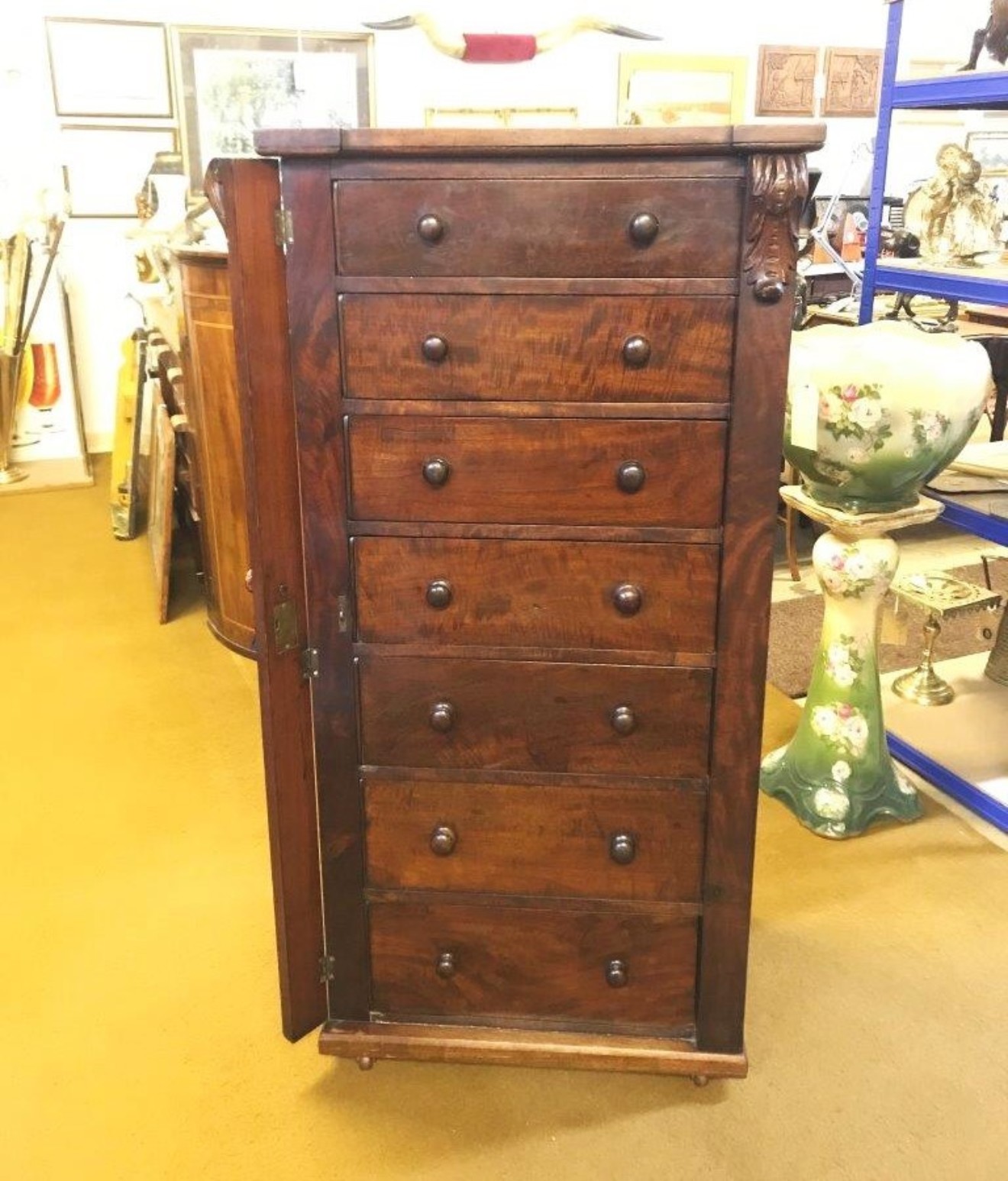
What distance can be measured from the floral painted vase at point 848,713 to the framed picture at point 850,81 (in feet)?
15.2

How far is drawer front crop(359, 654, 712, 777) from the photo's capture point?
1.53m

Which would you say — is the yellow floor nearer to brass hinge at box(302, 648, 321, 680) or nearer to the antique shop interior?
the antique shop interior

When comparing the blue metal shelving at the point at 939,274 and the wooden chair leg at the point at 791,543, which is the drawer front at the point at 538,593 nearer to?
the blue metal shelving at the point at 939,274

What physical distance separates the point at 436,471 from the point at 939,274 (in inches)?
57.7

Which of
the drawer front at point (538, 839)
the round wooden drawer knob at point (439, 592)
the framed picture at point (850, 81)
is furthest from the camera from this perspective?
the framed picture at point (850, 81)

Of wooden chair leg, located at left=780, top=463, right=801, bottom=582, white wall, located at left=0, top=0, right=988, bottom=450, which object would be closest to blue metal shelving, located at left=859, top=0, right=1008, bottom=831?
wooden chair leg, located at left=780, top=463, right=801, bottom=582

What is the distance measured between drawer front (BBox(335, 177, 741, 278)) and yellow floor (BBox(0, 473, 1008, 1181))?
1236 millimetres

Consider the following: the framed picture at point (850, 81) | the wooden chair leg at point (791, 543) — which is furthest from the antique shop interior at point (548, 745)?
the framed picture at point (850, 81)

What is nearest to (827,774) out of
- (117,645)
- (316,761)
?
(316,761)

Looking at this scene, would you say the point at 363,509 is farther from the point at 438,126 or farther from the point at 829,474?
the point at 829,474

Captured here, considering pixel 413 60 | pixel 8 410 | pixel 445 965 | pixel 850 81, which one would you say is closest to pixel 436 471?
pixel 445 965

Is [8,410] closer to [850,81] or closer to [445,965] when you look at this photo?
[445,965]

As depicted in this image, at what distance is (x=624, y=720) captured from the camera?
1536 millimetres

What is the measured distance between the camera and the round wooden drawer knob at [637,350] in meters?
1.36
